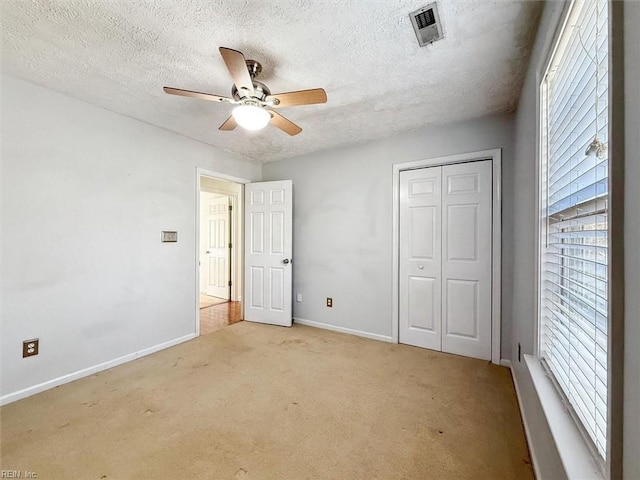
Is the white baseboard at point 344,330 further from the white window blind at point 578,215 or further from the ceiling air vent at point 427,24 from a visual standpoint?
the ceiling air vent at point 427,24

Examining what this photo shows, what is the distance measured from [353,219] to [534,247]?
6.78 ft

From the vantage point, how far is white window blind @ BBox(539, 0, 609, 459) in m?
0.83

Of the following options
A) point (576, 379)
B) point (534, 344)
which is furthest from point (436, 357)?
point (576, 379)

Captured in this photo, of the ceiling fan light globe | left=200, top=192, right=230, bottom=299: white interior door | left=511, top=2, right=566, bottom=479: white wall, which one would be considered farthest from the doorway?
left=511, top=2, right=566, bottom=479: white wall

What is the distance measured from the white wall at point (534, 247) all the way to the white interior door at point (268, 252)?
2.55 meters

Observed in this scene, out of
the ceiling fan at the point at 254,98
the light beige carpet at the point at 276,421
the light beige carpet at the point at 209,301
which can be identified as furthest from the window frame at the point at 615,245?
the light beige carpet at the point at 209,301

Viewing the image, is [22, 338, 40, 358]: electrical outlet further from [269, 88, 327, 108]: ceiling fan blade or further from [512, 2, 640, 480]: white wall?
[512, 2, 640, 480]: white wall

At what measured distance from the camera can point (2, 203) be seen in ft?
6.67

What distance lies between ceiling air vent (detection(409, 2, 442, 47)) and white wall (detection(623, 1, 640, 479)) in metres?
1.06

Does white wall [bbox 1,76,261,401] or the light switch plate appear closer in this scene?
white wall [bbox 1,76,261,401]

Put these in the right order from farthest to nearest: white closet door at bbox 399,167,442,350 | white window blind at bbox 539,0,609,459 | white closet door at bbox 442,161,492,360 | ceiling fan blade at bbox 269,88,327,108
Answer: white closet door at bbox 399,167,442,350 < white closet door at bbox 442,161,492,360 < ceiling fan blade at bbox 269,88,327,108 < white window blind at bbox 539,0,609,459

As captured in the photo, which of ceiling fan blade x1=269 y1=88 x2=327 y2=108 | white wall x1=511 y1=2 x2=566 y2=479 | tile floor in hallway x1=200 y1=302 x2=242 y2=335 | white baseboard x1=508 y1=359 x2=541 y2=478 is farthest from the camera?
tile floor in hallway x1=200 y1=302 x2=242 y2=335

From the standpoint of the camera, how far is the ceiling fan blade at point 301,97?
177 centimetres

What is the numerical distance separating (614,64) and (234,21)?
1.64 meters
